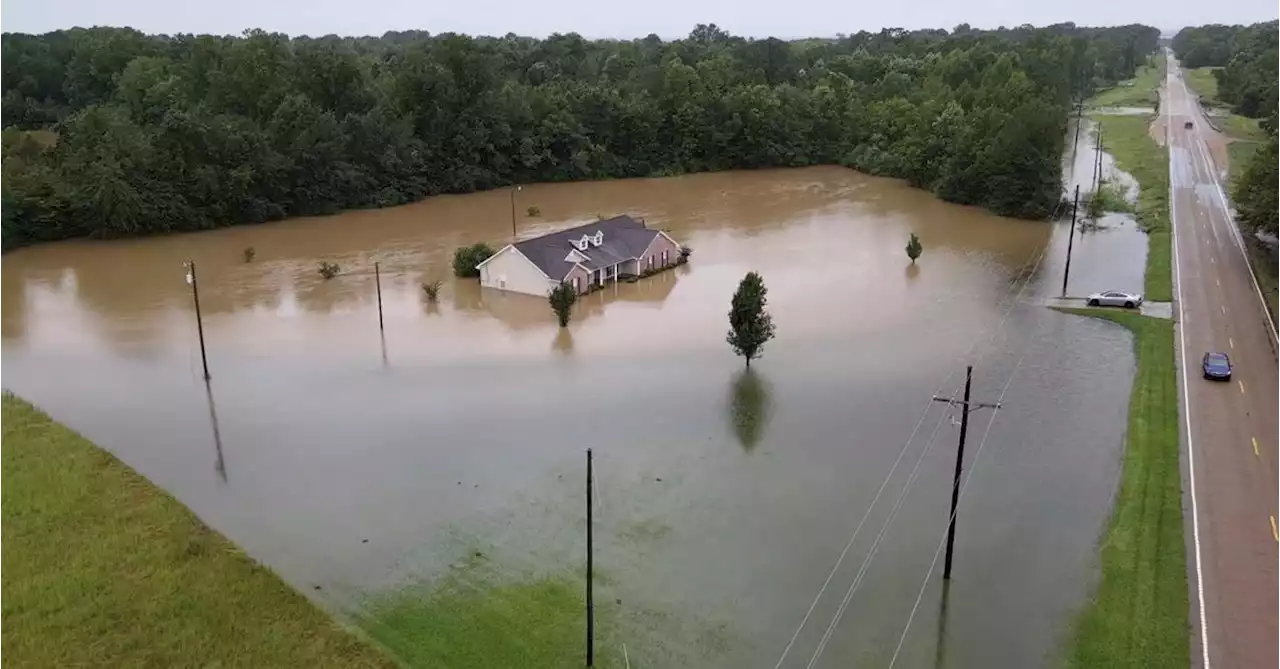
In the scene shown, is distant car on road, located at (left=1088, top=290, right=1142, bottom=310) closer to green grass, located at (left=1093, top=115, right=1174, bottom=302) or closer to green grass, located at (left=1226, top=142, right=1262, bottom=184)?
green grass, located at (left=1093, top=115, right=1174, bottom=302)

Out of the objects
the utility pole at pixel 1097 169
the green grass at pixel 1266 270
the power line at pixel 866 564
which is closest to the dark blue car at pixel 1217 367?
the green grass at pixel 1266 270

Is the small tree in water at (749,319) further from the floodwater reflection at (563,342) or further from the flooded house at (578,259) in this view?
the flooded house at (578,259)

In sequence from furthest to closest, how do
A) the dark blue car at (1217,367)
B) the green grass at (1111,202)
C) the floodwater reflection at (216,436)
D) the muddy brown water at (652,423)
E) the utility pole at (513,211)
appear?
the green grass at (1111,202) → the utility pole at (513,211) → the dark blue car at (1217,367) → the floodwater reflection at (216,436) → the muddy brown water at (652,423)

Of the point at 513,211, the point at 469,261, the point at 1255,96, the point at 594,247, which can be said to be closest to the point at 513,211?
the point at 513,211

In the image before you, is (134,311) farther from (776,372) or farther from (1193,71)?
(1193,71)

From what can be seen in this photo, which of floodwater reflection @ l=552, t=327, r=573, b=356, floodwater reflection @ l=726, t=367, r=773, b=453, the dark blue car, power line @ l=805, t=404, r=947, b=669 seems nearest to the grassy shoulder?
the dark blue car
